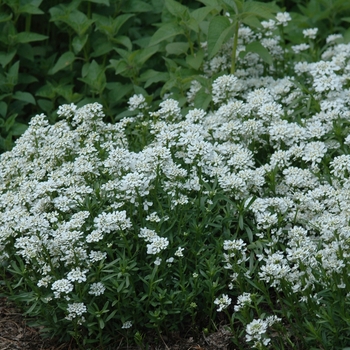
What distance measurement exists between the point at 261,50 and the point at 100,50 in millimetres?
1613

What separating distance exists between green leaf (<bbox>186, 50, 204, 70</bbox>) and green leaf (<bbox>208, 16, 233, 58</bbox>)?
423 mm

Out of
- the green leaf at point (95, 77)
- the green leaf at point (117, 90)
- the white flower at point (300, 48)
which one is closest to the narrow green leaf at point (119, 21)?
the green leaf at point (95, 77)

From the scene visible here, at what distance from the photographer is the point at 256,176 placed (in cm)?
420

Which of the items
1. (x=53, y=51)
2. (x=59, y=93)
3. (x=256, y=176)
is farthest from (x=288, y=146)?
(x=53, y=51)

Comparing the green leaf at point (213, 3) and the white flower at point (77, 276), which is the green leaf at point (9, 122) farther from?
the white flower at point (77, 276)

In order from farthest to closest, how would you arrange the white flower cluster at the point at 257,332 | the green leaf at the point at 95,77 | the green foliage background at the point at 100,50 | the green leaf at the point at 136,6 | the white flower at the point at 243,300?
the green leaf at the point at 136,6 → the green leaf at the point at 95,77 → the green foliage background at the point at 100,50 → the white flower at the point at 243,300 → the white flower cluster at the point at 257,332

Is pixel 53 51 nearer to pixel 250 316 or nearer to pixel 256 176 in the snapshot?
pixel 256 176

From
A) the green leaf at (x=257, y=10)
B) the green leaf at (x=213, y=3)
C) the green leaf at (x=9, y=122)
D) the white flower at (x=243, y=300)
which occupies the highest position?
the green leaf at (x=257, y=10)

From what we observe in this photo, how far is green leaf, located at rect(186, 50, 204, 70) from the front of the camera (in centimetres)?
570

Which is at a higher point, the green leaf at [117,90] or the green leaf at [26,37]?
the green leaf at [26,37]

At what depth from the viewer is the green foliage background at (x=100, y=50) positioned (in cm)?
581

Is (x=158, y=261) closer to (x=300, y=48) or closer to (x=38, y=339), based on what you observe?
(x=38, y=339)

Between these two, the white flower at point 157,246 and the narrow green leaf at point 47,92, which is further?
the narrow green leaf at point 47,92

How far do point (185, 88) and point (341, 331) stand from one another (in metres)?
2.85
